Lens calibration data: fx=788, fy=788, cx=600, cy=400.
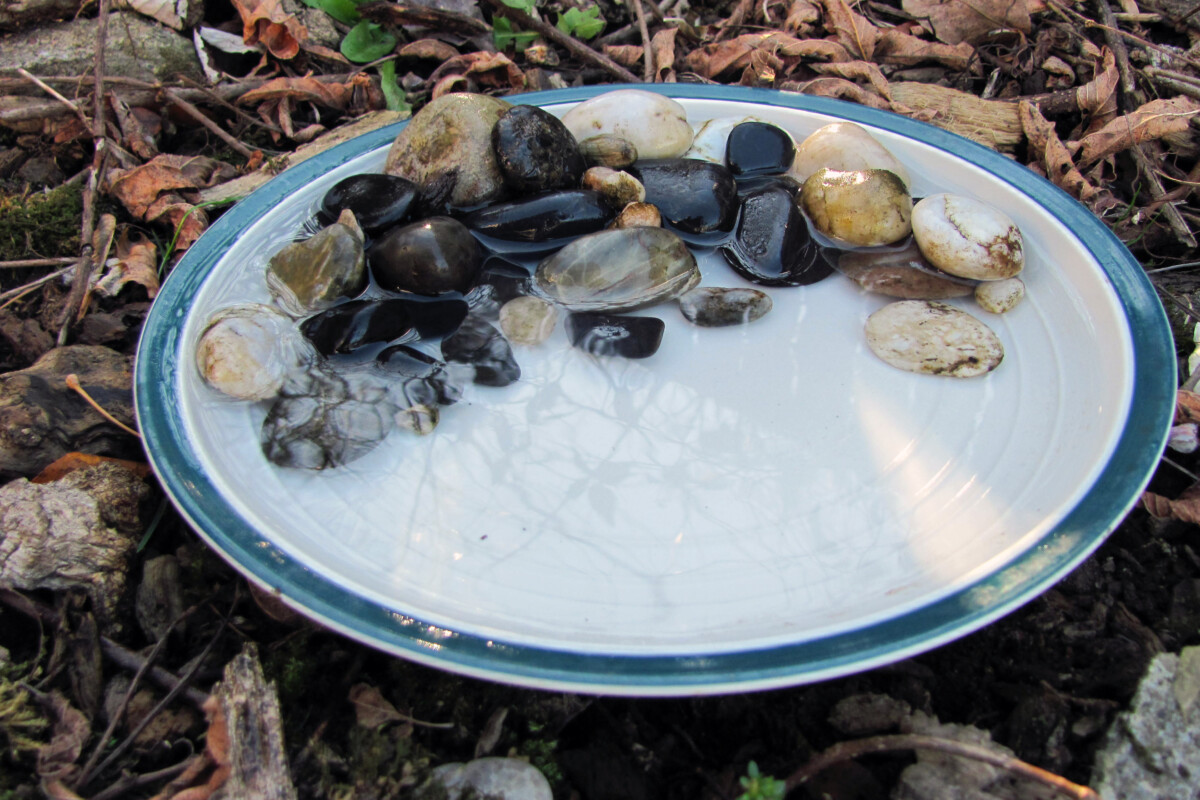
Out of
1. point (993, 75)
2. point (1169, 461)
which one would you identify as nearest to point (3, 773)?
point (1169, 461)

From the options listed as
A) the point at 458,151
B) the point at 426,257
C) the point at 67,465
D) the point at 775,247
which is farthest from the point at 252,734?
the point at 775,247

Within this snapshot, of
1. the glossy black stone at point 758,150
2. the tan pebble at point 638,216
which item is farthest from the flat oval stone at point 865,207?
the tan pebble at point 638,216

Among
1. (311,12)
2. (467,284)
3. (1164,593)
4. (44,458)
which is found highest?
(311,12)

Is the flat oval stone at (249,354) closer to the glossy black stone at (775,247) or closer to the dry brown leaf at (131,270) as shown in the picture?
the dry brown leaf at (131,270)

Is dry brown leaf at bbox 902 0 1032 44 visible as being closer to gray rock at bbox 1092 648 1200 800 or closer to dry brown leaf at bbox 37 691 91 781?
gray rock at bbox 1092 648 1200 800

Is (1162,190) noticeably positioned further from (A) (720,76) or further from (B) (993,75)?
(A) (720,76)

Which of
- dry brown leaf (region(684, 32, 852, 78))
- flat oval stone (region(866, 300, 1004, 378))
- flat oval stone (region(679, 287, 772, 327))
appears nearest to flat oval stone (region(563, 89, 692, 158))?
flat oval stone (region(679, 287, 772, 327))
